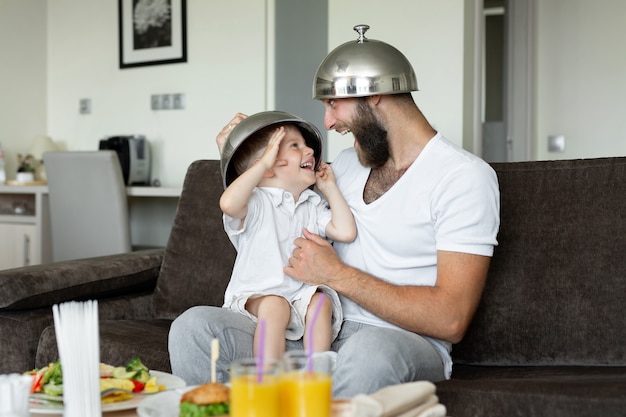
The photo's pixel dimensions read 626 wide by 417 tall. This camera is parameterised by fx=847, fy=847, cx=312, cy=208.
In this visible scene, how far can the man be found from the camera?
183 cm

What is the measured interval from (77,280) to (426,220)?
1171 millimetres

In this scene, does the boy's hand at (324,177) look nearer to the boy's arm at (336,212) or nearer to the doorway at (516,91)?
the boy's arm at (336,212)

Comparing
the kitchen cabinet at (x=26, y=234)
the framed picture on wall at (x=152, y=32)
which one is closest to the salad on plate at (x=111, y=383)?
the kitchen cabinet at (x=26, y=234)

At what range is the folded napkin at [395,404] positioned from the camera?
1263mm

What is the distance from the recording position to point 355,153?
229 centimetres

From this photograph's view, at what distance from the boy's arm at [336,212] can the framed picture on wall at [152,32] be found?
10.2 ft

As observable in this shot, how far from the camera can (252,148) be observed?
7.04 feet

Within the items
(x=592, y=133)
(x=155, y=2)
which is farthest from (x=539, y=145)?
(x=155, y=2)

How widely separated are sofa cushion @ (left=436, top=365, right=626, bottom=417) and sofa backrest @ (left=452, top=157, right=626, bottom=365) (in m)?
0.20

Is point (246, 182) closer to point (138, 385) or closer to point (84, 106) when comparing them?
point (138, 385)

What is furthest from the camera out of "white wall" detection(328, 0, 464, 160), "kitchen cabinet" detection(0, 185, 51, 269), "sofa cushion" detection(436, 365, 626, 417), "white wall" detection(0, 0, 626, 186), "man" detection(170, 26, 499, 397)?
"kitchen cabinet" detection(0, 185, 51, 269)

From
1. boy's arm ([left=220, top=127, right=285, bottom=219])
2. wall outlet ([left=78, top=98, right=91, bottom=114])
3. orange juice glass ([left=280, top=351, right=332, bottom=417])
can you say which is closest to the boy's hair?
boy's arm ([left=220, top=127, right=285, bottom=219])

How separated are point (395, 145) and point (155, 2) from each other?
11.4ft

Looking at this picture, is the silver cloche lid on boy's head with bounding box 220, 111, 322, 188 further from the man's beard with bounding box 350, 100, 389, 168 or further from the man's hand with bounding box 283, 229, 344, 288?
the man's hand with bounding box 283, 229, 344, 288
